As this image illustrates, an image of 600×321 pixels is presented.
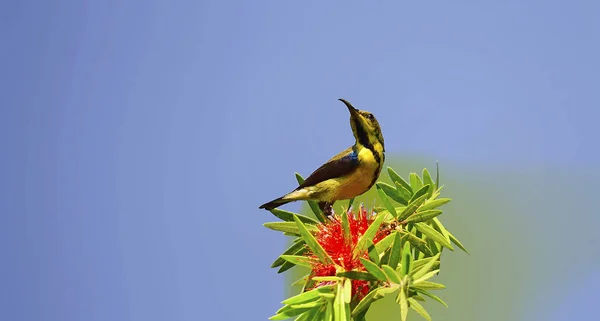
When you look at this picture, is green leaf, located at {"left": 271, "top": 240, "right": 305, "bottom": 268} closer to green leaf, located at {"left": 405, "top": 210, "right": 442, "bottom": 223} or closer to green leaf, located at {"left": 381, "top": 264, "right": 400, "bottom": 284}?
green leaf, located at {"left": 405, "top": 210, "right": 442, "bottom": 223}

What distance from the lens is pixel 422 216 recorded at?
5.26 ft

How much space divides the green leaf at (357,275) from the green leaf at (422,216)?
0.26m

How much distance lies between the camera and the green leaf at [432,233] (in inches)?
62.7

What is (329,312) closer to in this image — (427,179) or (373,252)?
(373,252)

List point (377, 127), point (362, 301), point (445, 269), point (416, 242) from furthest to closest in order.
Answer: point (445, 269)
point (377, 127)
point (416, 242)
point (362, 301)

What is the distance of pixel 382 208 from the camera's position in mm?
1807

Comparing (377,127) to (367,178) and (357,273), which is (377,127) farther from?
(357,273)

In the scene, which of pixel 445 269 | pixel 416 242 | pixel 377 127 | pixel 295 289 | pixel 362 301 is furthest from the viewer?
pixel 445 269

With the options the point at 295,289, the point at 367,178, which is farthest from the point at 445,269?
the point at 367,178

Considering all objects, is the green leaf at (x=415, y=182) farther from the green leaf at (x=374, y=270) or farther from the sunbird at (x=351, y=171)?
the green leaf at (x=374, y=270)

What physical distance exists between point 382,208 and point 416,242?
0.74 feet

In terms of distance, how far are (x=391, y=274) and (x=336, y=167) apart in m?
0.40

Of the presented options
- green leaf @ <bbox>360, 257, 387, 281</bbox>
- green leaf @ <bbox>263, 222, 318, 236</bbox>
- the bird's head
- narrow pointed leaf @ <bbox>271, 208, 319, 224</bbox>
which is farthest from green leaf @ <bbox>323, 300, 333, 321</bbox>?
the bird's head

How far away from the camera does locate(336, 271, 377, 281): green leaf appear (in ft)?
4.61
